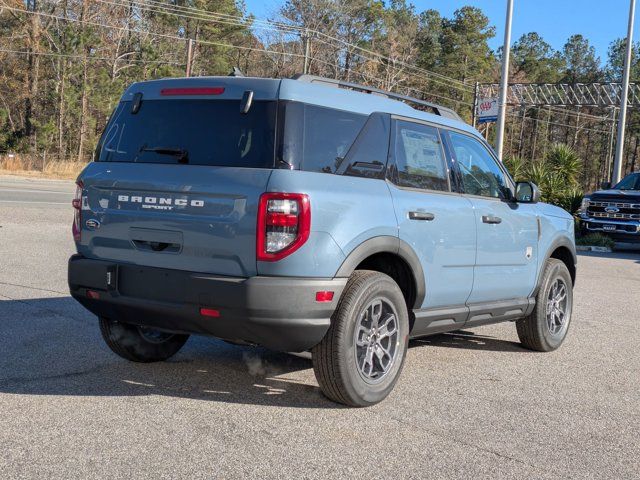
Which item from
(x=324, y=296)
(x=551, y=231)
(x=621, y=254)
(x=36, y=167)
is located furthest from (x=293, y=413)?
(x=36, y=167)

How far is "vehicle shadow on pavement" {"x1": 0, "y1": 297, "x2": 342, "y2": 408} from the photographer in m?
5.14

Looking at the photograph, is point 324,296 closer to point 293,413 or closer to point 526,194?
point 293,413

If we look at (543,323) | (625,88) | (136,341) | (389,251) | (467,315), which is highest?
(625,88)

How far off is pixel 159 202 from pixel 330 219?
1.10 m

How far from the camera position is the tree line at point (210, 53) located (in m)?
45.4

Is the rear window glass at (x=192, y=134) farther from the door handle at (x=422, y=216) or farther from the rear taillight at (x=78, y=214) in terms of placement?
the door handle at (x=422, y=216)

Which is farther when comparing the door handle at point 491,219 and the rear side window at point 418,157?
the door handle at point 491,219

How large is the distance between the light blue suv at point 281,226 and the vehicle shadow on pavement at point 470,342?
4.35ft

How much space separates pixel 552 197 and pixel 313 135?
830 inches

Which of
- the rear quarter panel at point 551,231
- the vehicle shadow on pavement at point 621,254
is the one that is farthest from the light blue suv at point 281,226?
the vehicle shadow on pavement at point 621,254

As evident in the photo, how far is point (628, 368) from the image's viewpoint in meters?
6.65

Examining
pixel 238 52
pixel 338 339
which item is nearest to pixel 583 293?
pixel 338 339

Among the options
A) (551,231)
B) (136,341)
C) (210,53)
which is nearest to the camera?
(136,341)

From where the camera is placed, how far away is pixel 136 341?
5.79 metres
